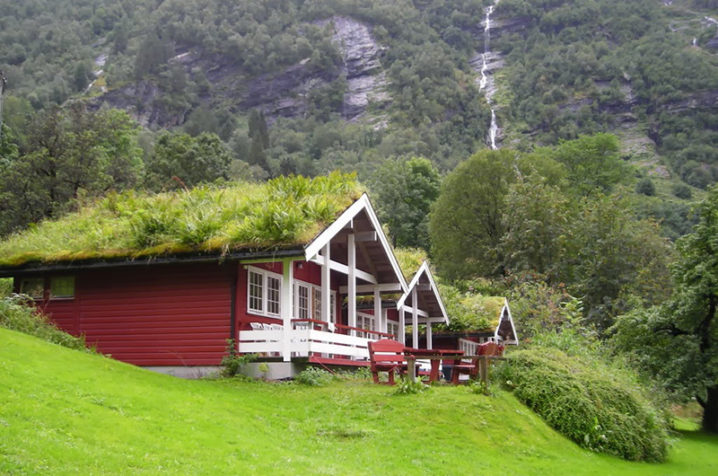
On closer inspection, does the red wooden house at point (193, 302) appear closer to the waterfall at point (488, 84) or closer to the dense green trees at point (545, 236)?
the dense green trees at point (545, 236)

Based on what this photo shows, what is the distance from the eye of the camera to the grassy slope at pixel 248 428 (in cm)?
1009

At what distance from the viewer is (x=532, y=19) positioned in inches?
7643

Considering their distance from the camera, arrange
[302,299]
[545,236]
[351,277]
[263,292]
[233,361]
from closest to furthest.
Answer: [233,361] < [263,292] < [351,277] < [302,299] < [545,236]

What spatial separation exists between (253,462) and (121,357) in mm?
10340

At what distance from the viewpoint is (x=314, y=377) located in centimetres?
1859

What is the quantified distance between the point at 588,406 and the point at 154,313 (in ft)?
37.4

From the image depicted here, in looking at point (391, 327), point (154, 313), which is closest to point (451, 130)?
point (391, 327)

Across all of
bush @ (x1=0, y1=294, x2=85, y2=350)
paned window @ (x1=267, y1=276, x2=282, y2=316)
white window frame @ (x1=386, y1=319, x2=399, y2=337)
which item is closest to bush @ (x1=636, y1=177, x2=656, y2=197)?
white window frame @ (x1=386, y1=319, x2=399, y2=337)

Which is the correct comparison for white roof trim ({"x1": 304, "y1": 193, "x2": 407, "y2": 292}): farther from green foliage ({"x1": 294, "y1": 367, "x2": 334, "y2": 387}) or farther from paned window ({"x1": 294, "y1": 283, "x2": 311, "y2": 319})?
green foliage ({"x1": 294, "y1": 367, "x2": 334, "y2": 387})

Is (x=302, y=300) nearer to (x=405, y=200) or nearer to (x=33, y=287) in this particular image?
(x=33, y=287)

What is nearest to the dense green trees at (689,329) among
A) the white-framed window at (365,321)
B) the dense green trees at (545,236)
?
the white-framed window at (365,321)

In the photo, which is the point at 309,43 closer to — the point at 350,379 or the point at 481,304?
the point at 481,304

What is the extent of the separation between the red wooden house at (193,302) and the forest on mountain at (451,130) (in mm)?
9386

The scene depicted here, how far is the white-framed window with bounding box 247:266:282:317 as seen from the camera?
19.8 m
